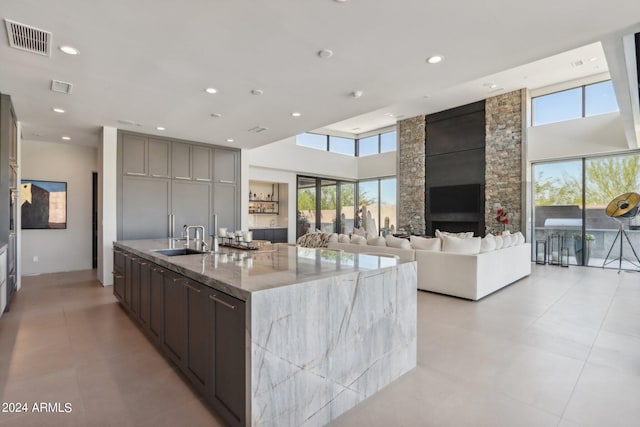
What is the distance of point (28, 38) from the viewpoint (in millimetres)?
2658

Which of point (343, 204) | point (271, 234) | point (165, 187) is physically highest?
point (165, 187)

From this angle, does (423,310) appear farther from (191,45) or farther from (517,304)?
(191,45)

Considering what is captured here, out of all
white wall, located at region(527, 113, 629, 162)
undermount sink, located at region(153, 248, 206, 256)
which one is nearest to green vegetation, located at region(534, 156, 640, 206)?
white wall, located at region(527, 113, 629, 162)

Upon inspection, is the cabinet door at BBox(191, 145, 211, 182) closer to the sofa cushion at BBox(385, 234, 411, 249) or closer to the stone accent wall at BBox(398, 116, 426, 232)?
the sofa cushion at BBox(385, 234, 411, 249)

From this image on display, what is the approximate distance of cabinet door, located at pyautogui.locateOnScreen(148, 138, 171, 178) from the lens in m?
6.07

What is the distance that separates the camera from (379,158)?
1141cm

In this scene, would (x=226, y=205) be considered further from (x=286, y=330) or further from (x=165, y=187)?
(x=286, y=330)

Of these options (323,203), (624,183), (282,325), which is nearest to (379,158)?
(323,203)

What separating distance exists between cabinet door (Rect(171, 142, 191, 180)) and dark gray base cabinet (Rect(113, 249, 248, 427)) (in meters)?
3.81

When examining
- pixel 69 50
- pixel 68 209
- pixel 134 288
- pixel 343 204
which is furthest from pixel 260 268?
pixel 343 204

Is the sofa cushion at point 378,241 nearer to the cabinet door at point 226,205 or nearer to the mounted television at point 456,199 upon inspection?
the cabinet door at point 226,205

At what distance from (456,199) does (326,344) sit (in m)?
8.37

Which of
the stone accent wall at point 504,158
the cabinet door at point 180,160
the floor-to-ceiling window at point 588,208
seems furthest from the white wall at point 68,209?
the floor-to-ceiling window at point 588,208

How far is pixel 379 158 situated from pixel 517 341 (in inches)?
357
